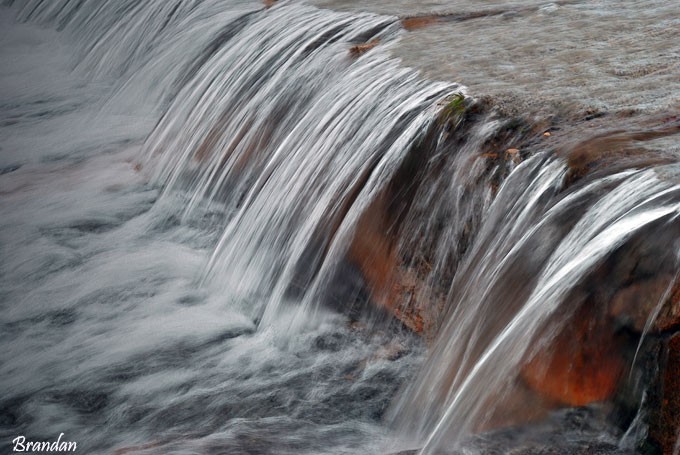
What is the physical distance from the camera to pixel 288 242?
470 centimetres

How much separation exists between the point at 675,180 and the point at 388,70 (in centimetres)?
237

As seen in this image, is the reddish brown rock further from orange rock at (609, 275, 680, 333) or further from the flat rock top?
the flat rock top

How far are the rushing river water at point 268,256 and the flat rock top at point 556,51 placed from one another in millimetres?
206

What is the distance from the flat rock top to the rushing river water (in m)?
0.21

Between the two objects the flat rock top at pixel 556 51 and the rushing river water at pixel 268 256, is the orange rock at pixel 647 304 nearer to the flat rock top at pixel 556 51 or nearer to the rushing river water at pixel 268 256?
the rushing river water at pixel 268 256

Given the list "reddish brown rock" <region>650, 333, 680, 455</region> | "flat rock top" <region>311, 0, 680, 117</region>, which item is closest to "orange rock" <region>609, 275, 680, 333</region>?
"reddish brown rock" <region>650, 333, 680, 455</region>

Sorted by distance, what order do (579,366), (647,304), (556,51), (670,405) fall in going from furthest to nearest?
(556,51), (579,366), (647,304), (670,405)

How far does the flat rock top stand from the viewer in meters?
4.00

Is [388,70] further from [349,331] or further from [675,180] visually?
[675,180]

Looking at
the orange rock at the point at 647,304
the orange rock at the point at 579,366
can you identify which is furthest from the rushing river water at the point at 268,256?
the orange rock at the point at 647,304

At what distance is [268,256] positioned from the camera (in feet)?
15.7

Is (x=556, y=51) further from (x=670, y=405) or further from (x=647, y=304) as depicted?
(x=670, y=405)

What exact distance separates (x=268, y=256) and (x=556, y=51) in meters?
1.76

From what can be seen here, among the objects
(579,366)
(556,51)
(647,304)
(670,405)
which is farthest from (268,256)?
(670,405)
